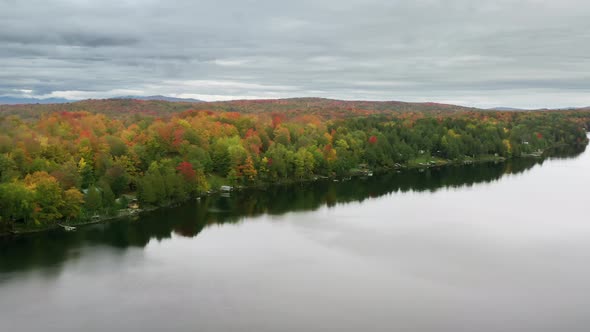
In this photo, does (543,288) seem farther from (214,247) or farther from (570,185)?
(570,185)

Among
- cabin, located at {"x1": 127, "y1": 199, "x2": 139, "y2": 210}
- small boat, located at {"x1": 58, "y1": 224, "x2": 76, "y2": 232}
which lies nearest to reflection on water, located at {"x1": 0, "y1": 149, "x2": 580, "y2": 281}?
small boat, located at {"x1": 58, "y1": 224, "x2": 76, "y2": 232}

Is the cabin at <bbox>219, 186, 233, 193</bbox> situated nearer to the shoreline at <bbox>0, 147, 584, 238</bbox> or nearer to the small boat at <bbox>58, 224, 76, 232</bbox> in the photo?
the shoreline at <bbox>0, 147, 584, 238</bbox>

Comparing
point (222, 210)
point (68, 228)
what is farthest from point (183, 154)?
point (68, 228)

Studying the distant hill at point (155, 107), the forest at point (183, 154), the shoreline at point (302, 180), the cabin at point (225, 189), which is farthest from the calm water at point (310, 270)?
the distant hill at point (155, 107)

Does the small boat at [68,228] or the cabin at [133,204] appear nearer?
the small boat at [68,228]

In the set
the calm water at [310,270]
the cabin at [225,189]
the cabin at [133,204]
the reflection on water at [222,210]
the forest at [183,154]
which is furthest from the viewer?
the cabin at [225,189]

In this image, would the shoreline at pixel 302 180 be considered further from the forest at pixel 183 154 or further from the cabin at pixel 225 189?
the cabin at pixel 225 189

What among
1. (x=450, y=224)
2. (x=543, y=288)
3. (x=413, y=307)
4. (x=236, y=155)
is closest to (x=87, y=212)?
(x=236, y=155)
